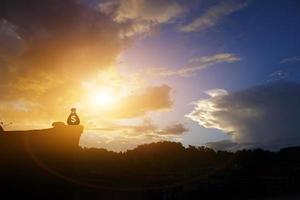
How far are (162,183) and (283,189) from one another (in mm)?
8591

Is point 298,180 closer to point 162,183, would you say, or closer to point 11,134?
point 162,183

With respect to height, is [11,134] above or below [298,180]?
above

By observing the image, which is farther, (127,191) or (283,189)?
(283,189)

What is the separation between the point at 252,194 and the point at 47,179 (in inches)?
395

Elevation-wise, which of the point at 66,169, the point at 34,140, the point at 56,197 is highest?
the point at 34,140

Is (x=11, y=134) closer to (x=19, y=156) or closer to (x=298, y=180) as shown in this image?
(x=19, y=156)

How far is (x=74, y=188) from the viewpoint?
1653 cm

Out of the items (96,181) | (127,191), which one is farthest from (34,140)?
(127,191)

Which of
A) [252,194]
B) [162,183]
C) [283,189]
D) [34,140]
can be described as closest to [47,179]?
[34,140]

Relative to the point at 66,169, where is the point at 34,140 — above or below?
above

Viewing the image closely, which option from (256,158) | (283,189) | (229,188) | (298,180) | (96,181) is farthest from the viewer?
(256,158)

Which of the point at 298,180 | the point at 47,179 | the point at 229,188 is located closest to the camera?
the point at 47,179

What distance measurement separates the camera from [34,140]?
17.8 metres

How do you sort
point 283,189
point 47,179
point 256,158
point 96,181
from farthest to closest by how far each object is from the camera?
point 256,158 < point 283,189 < point 47,179 < point 96,181
